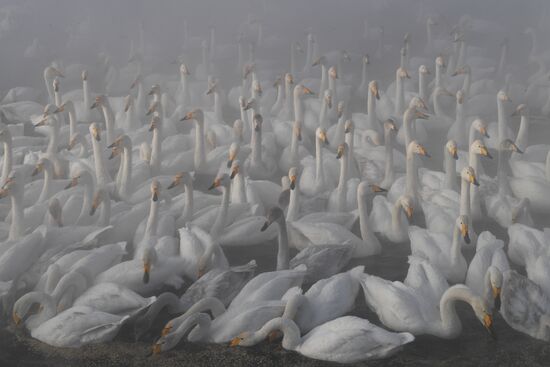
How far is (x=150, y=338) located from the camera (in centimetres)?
677

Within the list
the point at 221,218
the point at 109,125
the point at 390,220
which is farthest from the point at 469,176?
the point at 109,125

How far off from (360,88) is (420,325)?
8.89m

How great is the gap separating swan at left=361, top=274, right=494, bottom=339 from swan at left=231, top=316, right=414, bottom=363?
1.12ft

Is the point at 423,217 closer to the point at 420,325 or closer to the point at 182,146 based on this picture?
the point at 420,325

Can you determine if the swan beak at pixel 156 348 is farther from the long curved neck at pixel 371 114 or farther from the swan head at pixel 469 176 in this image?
the long curved neck at pixel 371 114

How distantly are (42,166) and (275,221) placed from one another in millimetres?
3275

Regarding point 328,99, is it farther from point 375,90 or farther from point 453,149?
point 453,149

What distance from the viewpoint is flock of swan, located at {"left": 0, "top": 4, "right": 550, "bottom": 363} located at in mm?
6668

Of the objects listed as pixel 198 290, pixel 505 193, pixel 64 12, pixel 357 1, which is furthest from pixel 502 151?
pixel 64 12

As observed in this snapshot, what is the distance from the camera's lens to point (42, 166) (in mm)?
9398

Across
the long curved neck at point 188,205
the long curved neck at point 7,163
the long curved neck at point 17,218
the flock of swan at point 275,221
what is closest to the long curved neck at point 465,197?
the flock of swan at point 275,221

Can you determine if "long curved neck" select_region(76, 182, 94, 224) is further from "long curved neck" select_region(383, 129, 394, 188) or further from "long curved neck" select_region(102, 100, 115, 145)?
"long curved neck" select_region(383, 129, 394, 188)

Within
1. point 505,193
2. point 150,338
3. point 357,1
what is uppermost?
point 357,1

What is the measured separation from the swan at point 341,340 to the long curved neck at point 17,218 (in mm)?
3275
